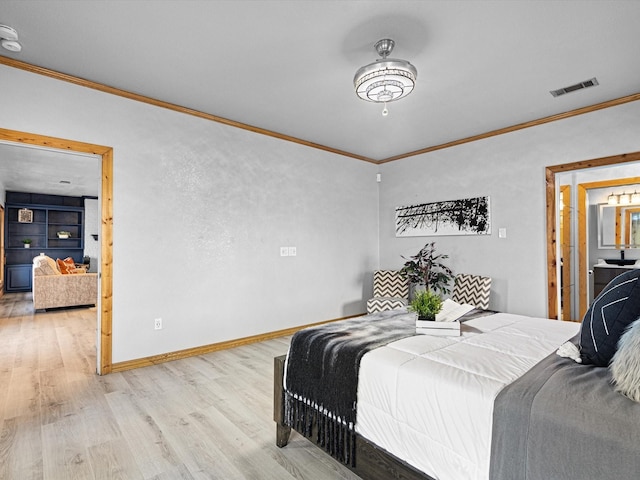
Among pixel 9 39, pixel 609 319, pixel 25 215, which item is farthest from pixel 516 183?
pixel 25 215

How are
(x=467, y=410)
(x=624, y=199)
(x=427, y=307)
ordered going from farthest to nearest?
(x=624, y=199) < (x=427, y=307) < (x=467, y=410)

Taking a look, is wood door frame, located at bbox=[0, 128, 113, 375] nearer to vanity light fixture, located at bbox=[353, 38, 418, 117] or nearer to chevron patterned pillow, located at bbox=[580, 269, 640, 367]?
vanity light fixture, located at bbox=[353, 38, 418, 117]

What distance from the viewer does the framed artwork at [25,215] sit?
880cm

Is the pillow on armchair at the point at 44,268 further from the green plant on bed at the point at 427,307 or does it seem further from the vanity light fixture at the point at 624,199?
the vanity light fixture at the point at 624,199

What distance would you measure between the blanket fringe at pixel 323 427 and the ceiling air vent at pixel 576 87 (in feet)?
11.5

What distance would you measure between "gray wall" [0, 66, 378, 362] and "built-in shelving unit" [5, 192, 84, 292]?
25.3 feet

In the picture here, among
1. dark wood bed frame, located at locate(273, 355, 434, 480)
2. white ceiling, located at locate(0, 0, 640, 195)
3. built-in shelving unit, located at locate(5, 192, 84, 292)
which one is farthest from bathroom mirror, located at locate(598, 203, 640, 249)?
built-in shelving unit, located at locate(5, 192, 84, 292)

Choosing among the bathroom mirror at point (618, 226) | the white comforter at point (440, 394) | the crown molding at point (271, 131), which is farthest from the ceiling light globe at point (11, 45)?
the bathroom mirror at point (618, 226)

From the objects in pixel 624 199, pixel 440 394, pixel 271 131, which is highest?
pixel 271 131

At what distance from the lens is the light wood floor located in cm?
188

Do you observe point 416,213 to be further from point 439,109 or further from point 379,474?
point 379,474

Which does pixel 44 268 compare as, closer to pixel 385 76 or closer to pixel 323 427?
pixel 323 427

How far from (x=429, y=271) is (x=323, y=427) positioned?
3.37m

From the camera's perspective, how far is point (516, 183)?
4.24 m
